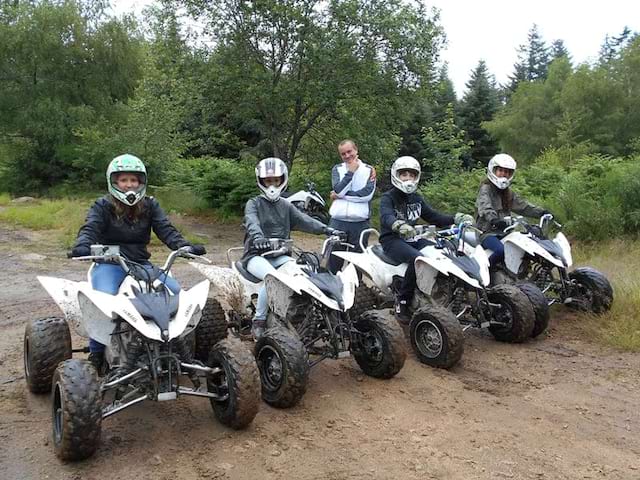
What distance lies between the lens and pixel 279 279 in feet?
16.4

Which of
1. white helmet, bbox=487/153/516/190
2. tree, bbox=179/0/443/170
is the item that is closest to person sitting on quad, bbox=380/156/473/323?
white helmet, bbox=487/153/516/190

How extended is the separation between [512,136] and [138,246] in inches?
1464

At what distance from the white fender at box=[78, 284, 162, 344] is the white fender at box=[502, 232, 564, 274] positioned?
4.36 m

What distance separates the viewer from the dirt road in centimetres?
363

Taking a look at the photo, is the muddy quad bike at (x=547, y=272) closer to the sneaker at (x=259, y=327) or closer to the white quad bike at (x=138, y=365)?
the sneaker at (x=259, y=327)

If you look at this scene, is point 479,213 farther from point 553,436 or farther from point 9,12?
point 9,12

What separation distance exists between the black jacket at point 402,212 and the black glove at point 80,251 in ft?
10.1

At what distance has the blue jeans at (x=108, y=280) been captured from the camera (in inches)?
170

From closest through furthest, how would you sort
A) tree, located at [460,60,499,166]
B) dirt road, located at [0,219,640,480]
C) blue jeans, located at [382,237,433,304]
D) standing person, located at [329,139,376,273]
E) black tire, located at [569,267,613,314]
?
dirt road, located at [0,219,640,480] < blue jeans, located at [382,237,433,304] < black tire, located at [569,267,613,314] < standing person, located at [329,139,376,273] < tree, located at [460,60,499,166]

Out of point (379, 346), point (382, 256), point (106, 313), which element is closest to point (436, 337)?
point (379, 346)

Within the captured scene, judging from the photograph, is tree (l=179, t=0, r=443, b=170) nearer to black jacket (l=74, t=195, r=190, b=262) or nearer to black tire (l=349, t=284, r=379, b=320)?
black tire (l=349, t=284, r=379, b=320)

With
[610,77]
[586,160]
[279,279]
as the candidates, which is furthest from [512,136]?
[279,279]

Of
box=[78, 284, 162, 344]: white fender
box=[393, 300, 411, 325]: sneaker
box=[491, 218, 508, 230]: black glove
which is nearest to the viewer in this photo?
box=[78, 284, 162, 344]: white fender

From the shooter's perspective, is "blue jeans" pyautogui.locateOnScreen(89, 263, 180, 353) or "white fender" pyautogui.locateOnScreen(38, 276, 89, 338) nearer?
"blue jeans" pyautogui.locateOnScreen(89, 263, 180, 353)
